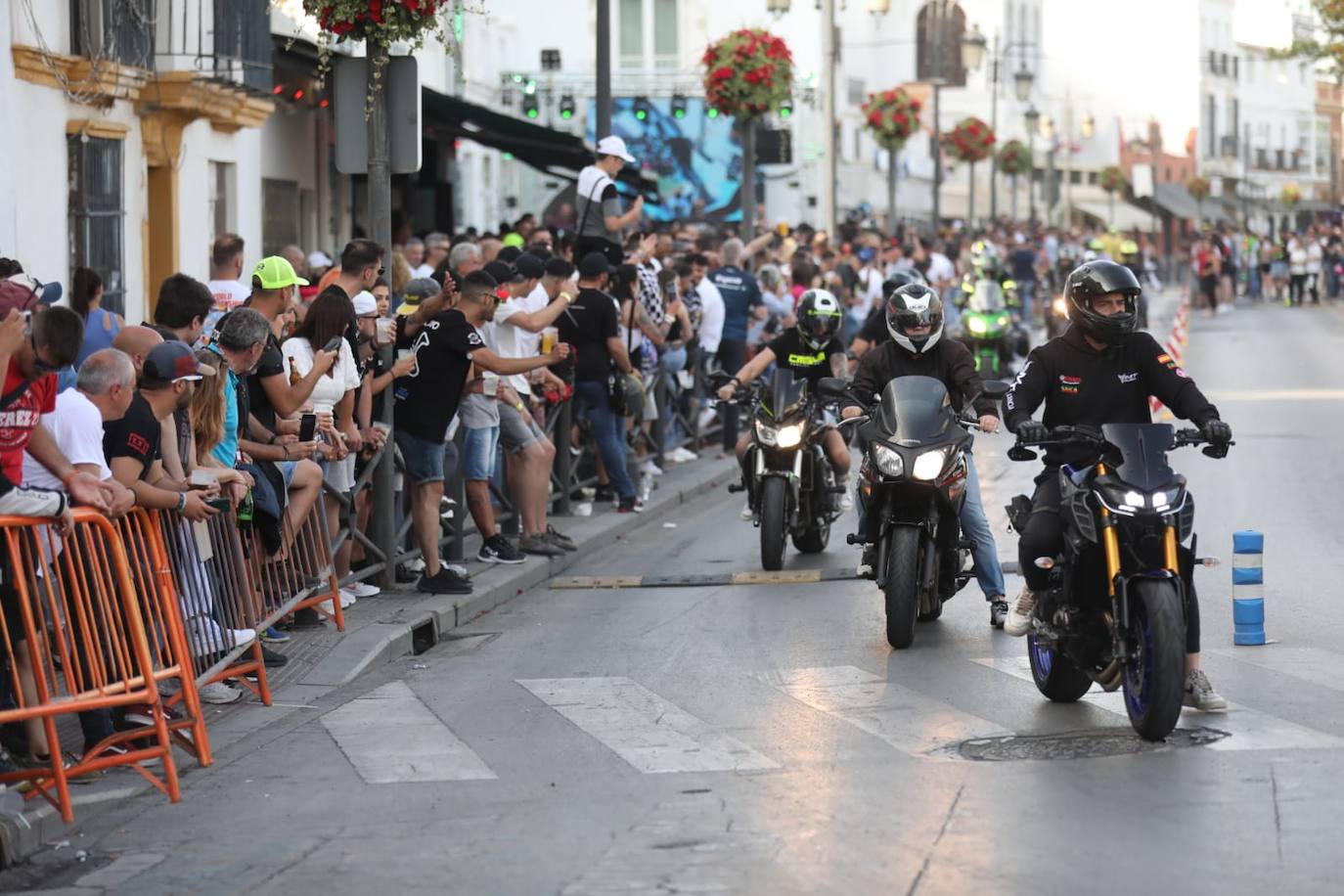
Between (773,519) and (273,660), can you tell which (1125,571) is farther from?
(773,519)

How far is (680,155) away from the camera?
57.1m

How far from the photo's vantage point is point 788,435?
13.9 metres

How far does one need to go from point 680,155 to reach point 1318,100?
59154 millimetres

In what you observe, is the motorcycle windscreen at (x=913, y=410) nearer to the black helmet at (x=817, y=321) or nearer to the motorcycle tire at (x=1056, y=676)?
the motorcycle tire at (x=1056, y=676)

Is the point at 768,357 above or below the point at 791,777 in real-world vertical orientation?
above

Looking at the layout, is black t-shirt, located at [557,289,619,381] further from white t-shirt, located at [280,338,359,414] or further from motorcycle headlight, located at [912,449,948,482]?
motorcycle headlight, located at [912,449,948,482]

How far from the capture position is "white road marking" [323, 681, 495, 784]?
8.35 meters

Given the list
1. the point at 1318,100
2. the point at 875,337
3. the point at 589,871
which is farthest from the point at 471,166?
the point at 1318,100

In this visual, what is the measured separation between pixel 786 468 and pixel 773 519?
394 mm

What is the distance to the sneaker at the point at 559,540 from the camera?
1456cm

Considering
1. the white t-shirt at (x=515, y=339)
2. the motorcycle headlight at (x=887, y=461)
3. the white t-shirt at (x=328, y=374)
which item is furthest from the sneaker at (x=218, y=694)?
the white t-shirt at (x=515, y=339)

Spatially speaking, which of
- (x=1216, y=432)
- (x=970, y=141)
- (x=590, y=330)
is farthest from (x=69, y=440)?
(x=970, y=141)

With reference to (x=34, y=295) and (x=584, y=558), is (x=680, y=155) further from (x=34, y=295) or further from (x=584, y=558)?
(x=34, y=295)

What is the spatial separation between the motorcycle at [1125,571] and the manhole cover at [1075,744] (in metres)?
0.08
